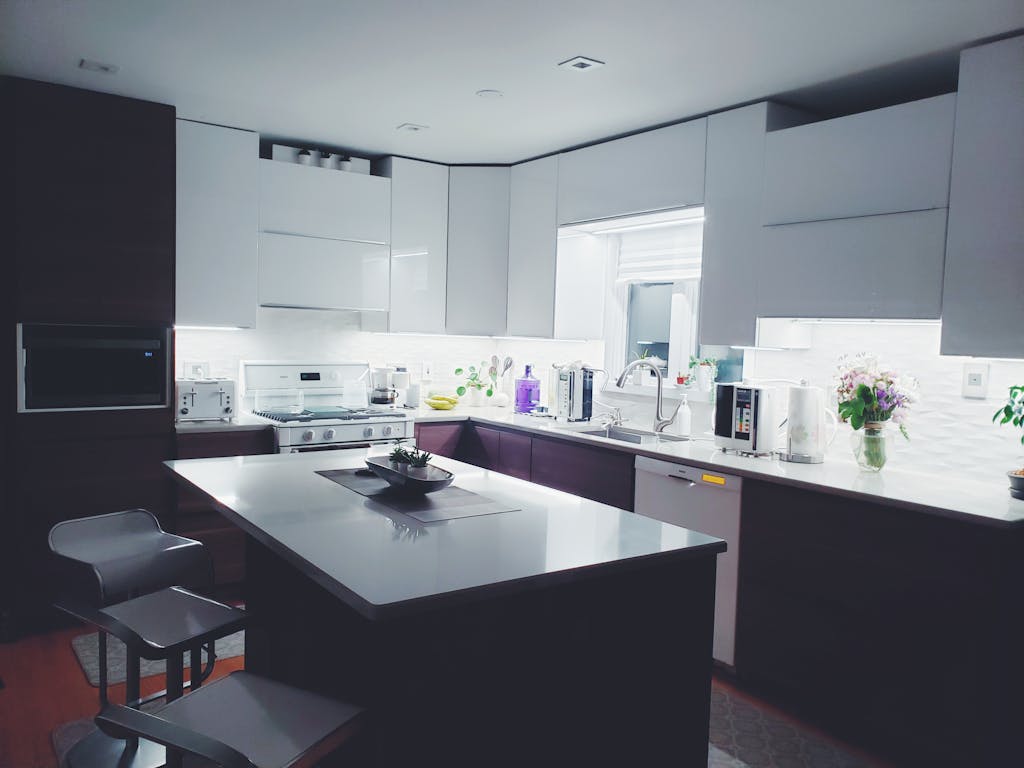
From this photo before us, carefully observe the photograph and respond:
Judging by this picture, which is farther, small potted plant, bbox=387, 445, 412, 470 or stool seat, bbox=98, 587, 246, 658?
small potted plant, bbox=387, 445, 412, 470

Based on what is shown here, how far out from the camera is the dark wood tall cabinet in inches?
133

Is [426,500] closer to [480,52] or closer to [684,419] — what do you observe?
A: [480,52]

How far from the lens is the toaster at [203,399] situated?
3830 millimetres

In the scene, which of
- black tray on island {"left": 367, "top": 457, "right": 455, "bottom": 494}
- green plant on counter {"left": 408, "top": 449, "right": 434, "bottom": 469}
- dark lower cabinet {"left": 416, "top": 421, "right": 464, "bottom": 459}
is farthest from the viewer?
dark lower cabinet {"left": 416, "top": 421, "right": 464, "bottom": 459}

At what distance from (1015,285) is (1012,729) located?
1.46m

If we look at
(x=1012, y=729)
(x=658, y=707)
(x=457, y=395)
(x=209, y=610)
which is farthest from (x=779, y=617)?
(x=457, y=395)

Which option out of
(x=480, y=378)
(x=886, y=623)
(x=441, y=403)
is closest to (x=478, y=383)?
(x=480, y=378)

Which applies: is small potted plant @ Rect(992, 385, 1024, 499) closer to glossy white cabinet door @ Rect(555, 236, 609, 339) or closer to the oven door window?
glossy white cabinet door @ Rect(555, 236, 609, 339)

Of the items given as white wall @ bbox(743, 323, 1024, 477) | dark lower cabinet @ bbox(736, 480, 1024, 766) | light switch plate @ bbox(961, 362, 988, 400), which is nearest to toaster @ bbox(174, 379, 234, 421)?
dark lower cabinet @ bbox(736, 480, 1024, 766)

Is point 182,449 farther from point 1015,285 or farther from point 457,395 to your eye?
point 1015,285

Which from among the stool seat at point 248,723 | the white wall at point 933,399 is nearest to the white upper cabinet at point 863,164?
the white wall at point 933,399

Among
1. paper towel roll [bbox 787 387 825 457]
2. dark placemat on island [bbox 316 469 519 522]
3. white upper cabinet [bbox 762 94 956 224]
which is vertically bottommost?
dark placemat on island [bbox 316 469 519 522]

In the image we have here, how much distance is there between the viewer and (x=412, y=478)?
2.29 meters

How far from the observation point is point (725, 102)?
136 inches
